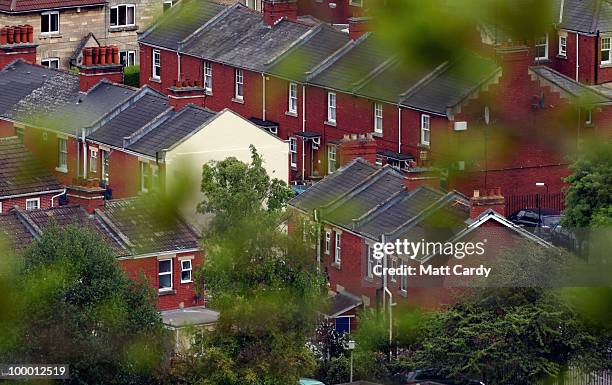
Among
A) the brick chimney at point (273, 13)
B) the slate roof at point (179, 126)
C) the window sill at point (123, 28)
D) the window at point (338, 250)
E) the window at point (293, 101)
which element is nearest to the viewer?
the window at point (338, 250)

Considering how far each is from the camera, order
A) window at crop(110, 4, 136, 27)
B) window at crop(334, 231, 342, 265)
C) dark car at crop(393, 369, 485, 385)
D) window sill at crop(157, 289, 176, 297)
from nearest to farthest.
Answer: dark car at crop(393, 369, 485, 385), window at crop(334, 231, 342, 265), window sill at crop(157, 289, 176, 297), window at crop(110, 4, 136, 27)

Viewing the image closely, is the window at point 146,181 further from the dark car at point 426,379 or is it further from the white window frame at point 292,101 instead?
the white window frame at point 292,101

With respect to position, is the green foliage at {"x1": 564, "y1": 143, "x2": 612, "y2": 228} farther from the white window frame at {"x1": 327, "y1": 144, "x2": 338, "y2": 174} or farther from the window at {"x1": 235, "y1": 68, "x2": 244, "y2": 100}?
the window at {"x1": 235, "y1": 68, "x2": 244, "y2": 100}

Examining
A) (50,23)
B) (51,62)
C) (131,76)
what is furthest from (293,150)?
(50,23)

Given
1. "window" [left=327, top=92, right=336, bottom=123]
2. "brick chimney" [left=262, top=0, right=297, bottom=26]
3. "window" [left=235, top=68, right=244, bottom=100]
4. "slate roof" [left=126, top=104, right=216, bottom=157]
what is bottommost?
"slate roof" [left=126, top=104, right=216, bottom=157]

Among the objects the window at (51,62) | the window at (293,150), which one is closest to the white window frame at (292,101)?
the window at (293,150)

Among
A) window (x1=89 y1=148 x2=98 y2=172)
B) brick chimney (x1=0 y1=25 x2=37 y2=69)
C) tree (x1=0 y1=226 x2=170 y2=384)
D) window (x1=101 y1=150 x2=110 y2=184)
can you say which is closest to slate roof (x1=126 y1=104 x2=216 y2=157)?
window (x1=101 y1=150 x2=110 y2=184)

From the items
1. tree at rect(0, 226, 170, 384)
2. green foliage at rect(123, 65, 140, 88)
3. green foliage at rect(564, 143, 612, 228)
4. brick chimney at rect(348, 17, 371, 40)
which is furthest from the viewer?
green foliage at rect(123, 65, 140, 88)
